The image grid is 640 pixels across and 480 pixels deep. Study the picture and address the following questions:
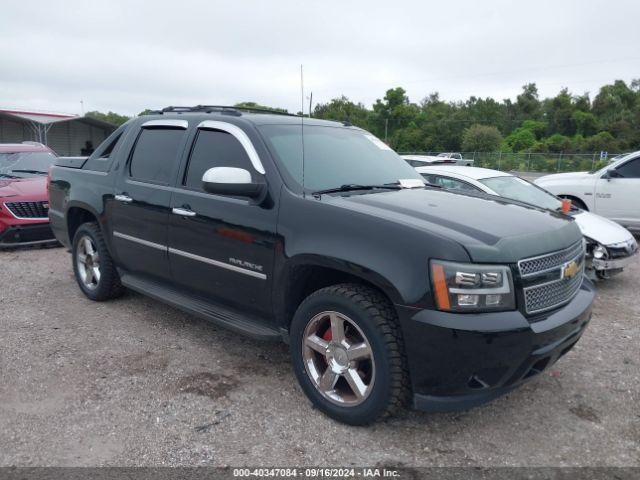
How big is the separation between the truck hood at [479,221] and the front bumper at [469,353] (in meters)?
0.35

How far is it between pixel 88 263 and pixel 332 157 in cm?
294

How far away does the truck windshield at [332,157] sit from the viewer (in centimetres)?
365

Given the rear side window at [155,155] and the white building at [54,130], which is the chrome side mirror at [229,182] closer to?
the rear side window at [155,155]

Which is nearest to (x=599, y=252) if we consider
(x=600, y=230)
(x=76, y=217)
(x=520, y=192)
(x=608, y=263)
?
(x=608, y=263)

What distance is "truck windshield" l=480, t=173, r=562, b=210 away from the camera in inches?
263

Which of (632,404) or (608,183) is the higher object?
(608,183)

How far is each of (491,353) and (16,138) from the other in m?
31.3

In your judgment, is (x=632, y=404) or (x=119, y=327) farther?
(x=119, y=327)

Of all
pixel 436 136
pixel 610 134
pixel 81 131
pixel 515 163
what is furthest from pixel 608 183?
pixel 436 136

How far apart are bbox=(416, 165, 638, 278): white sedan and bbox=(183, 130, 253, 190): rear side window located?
8.42 ft

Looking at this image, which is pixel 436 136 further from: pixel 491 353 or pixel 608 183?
pixel 491 353

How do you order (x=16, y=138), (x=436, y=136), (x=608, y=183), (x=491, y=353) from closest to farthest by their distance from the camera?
1. (x=491, y=353)
2. (x=608, y=183)
3. (x=16, y=138)
4. (x=436, y=136)

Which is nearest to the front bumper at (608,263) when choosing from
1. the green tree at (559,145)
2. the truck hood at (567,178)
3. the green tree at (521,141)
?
the truck hood at (567,178)

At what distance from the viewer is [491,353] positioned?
2680 millimetres
